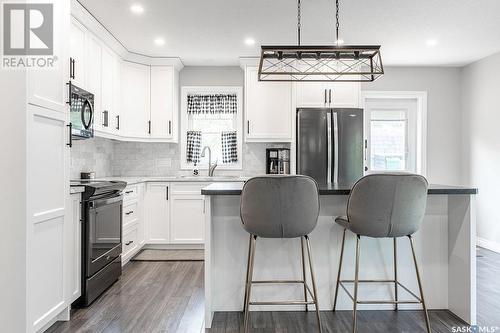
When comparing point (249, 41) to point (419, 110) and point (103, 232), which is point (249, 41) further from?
point (419, 110)

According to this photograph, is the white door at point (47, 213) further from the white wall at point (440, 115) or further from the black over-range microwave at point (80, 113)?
the white wall at point (440, 115)

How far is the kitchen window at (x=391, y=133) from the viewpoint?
16.8ft

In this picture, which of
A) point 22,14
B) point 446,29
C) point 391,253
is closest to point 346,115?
point 446,29

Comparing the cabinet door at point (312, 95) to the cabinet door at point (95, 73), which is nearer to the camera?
the cabinet door at point (95, 73)

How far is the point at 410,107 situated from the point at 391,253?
3392mm

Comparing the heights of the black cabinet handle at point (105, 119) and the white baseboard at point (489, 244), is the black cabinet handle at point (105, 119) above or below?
above

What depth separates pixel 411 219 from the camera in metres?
2.04

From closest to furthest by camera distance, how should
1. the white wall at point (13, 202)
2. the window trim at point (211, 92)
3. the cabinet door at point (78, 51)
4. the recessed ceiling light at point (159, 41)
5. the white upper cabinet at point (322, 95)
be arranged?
the white wall at point (13, 202), the cabinet door at point (78, 51), the recessed ceiling light at point (159, 41), the white upper cabinet at point (322, 95), the window trim at point (211, 92)

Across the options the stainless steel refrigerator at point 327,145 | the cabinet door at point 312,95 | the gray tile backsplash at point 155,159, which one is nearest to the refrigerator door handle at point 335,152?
the stainless steel refrigerator at point 327,145

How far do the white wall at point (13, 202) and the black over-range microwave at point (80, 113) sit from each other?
899mm

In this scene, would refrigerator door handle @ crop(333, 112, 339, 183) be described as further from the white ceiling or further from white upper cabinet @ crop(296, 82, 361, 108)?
the white ceiling

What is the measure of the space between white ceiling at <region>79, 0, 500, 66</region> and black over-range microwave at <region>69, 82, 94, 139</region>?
88cm

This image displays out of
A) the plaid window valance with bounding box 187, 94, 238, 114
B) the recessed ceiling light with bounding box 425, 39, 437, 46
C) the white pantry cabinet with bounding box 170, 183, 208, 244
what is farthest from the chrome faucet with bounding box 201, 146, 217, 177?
the recessed ceiling light with bounding box 425, 39, 437, 46

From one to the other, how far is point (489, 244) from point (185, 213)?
13.4 ft
